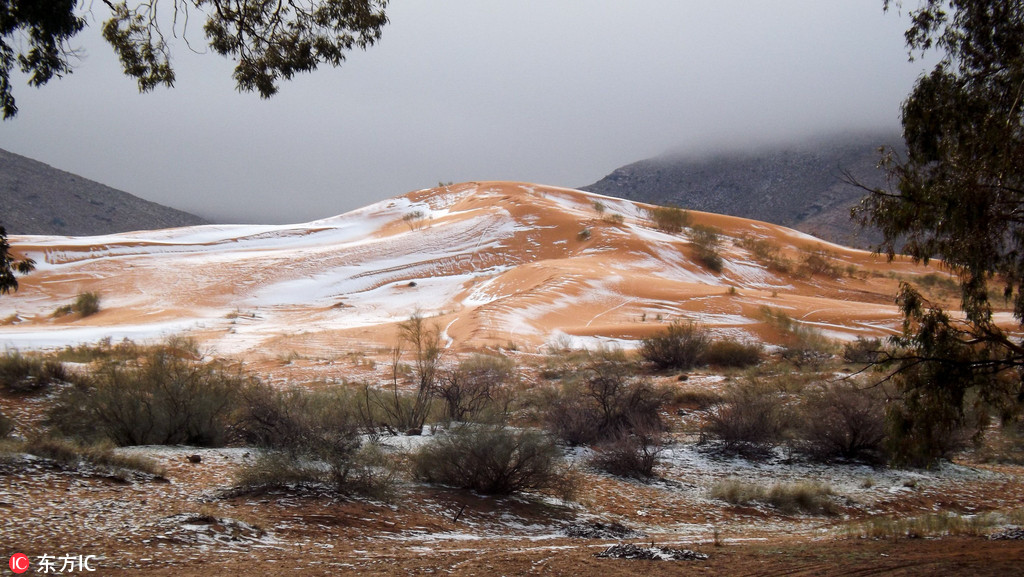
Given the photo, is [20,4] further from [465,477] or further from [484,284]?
[484,284]

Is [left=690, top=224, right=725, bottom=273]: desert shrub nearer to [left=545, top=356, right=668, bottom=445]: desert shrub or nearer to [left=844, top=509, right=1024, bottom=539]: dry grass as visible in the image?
[left=545, top=356, right=668, bottom=445]: desert shrub

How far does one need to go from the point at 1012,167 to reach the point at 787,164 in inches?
3808

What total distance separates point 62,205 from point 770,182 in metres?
79.5

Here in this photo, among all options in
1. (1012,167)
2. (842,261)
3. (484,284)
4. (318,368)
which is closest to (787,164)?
(842,261)

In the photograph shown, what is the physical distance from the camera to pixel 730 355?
61.8 feet

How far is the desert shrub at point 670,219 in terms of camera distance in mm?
44469

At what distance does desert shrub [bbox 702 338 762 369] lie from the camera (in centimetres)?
1866

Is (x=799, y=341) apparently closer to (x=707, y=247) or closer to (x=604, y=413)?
(x=604, y=413)

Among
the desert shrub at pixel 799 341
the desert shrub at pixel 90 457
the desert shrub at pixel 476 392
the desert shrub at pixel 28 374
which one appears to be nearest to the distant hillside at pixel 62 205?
the desert shrub at pixel 28 374

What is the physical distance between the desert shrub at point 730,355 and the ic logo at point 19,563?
16.3 meters

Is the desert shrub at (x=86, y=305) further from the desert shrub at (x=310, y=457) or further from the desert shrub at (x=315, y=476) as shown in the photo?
the desert shrub at (x=315, y=476)

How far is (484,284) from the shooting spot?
104 ft

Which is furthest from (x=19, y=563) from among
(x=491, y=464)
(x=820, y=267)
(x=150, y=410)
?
(x=820, y=267)

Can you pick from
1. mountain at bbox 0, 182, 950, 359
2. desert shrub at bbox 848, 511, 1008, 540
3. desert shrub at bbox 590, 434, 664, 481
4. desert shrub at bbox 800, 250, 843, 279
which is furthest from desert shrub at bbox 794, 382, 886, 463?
desert shrub at bbox 800, 250, 843, 279
